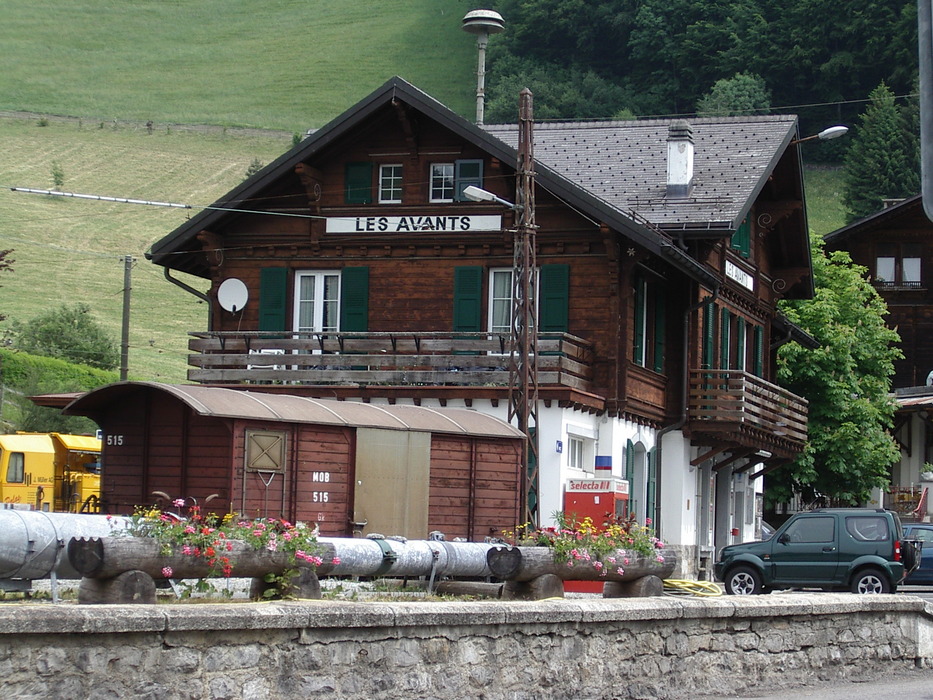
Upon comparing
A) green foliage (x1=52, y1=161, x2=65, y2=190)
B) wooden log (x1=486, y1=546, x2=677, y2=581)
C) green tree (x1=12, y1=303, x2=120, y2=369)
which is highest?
green foliage (x1=52, y1=161, x2=65, y2=190)

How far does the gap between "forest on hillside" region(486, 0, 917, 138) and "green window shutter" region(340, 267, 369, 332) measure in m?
78.1

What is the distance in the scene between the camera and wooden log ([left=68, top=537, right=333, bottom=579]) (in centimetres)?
1136

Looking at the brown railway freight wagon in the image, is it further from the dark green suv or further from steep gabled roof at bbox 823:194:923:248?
steep gabled roof at bbox 823:194:923:248

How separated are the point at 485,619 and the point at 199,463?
11.5m

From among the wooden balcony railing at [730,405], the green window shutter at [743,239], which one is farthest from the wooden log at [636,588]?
the green window shutter at [743,239]

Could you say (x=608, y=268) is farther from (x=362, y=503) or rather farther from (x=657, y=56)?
(x=657, y=56)

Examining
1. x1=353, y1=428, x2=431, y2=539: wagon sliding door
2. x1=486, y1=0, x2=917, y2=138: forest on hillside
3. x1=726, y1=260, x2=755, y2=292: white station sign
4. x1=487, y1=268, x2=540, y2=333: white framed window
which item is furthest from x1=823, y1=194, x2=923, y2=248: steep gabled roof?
x1=486, y1=0, x2=917, y2=138: forest on hillside

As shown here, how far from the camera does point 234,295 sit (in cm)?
3297

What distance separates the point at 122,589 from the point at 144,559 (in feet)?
0.85

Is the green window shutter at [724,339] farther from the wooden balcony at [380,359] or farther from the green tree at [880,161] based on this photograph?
the green tree at [880,161]

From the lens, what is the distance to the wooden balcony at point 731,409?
32969mm

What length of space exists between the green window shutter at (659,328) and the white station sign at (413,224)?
387cm

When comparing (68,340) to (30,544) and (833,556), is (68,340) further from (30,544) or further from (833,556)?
(30,544)

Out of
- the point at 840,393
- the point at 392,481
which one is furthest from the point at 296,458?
the point at 840,393
